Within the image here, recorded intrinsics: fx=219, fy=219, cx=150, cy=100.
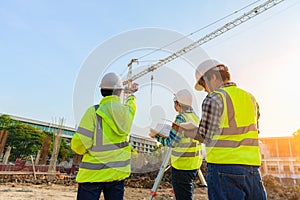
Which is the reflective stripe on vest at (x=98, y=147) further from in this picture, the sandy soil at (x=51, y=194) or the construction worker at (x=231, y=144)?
the sandy soil at (x=51, y=194)

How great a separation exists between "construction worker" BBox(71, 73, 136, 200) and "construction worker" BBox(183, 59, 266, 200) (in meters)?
0.87

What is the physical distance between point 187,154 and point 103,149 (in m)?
1.18

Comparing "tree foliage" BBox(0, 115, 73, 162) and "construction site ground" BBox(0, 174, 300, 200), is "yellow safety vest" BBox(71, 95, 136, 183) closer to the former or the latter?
"construction site ground" BBox(0, 174, 300, 200)

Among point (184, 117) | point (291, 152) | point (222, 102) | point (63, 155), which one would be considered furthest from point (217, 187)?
point (63, 155)

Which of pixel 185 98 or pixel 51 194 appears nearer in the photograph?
pixel 185 98

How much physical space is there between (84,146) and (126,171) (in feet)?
1.58

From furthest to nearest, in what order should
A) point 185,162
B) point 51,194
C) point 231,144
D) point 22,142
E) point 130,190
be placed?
point 22,142, point 130,190, point 51,194, point 185,162, point 231,144

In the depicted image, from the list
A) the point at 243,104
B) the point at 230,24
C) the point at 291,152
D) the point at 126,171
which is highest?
the point at 230,24

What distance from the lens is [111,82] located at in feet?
7.54

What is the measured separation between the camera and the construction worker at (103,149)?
6.57 ft

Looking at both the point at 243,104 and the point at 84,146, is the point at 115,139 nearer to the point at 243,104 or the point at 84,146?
the point at 84,146

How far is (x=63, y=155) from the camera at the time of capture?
125 feet

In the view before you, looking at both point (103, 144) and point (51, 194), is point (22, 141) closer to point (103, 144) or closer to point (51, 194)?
point (51, 194)

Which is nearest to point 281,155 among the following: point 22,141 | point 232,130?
point 232,130
